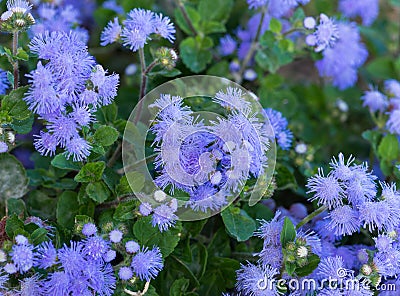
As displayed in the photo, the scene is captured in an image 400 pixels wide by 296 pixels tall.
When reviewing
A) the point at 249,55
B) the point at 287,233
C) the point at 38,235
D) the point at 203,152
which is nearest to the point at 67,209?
the point at 38,235

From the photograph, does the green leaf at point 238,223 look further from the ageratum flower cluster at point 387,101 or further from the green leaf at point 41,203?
the ageratum flower cluster at point 387,101

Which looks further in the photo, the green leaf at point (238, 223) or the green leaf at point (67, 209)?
the green leaf at point (67, 209)

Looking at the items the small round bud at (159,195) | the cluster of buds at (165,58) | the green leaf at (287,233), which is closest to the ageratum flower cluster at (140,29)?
the cluster of buds at (165,58)

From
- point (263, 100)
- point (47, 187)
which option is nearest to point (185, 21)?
point (263, 100)

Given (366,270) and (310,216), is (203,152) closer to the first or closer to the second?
(310,216)

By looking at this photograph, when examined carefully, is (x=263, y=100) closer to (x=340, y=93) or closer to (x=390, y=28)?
(x=340, y=93)
